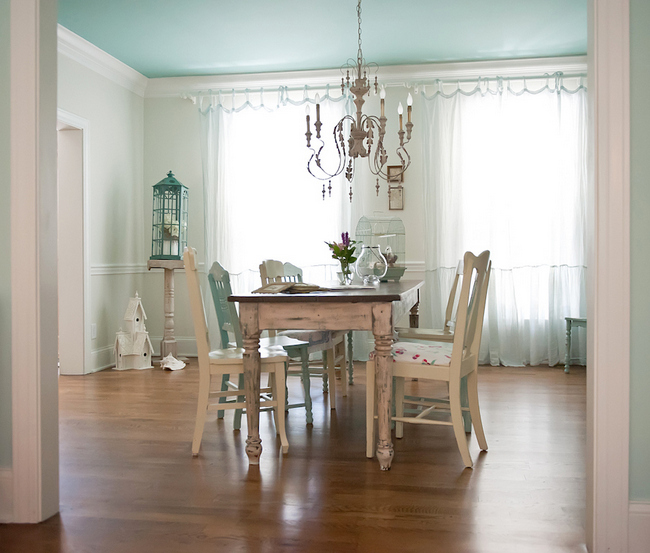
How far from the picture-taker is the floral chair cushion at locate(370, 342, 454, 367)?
2.89m

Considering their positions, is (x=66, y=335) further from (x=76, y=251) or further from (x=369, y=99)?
(x=369, y=99)

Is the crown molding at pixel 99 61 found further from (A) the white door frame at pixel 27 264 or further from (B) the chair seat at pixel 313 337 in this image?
(B) the chair seat at pixel 313 337

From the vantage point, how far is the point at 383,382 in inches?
110

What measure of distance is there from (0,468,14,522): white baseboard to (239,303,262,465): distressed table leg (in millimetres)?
996

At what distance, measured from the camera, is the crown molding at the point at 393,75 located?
5631 mm

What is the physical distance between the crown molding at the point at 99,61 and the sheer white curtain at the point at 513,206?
112 inches

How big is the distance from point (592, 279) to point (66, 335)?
4.58 metres

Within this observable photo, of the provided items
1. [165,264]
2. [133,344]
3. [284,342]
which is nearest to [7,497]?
[284,342]

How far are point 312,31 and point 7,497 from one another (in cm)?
395

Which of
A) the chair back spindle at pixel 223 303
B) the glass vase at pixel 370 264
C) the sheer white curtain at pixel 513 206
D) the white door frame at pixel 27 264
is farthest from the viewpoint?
the sheer white curtain at pixel 513 206

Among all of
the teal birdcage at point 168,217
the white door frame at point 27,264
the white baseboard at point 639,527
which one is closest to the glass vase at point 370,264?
the white door frame at point 27,264

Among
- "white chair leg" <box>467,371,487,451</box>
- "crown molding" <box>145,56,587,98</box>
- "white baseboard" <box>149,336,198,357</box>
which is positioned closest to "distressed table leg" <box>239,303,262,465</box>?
"white chair leg" <box>467,371,487,451</box>

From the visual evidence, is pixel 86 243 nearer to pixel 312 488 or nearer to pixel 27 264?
pixel 27 264

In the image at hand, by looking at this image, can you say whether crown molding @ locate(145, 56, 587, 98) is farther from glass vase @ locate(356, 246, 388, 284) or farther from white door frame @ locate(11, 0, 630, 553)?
white door frame @ locate(11, 0, 630, 553)
